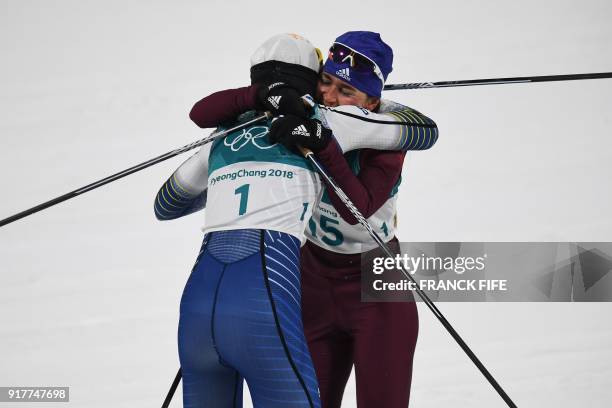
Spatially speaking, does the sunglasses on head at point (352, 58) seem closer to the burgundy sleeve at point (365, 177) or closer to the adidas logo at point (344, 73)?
the adidas logo at point (344, 73)

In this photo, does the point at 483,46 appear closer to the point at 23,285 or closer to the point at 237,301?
the point at 23,285

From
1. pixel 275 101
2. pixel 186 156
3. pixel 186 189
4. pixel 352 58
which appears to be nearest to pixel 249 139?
pixel 275 101

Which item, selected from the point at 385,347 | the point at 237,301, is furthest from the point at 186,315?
the point at 385,347

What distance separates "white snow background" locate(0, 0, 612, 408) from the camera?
3826 millimetres

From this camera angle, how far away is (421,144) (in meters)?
2.29

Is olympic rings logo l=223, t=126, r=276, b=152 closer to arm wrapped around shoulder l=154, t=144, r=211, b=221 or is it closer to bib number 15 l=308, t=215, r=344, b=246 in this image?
arm wrapped around shoulder l=154, t=144, r=211, b=221

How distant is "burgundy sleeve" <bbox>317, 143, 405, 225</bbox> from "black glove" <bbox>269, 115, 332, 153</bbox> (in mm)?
35

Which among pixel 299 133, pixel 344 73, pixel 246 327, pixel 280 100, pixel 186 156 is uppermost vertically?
pixel 186 156

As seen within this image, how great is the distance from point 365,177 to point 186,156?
2.48m

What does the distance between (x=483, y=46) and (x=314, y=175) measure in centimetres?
366

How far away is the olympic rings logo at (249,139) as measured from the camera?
2041mm

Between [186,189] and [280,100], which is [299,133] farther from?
[186,189]

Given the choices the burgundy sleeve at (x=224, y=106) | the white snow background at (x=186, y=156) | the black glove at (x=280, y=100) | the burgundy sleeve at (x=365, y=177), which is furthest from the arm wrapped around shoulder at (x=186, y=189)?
the white snow background at (x=186, y=156)

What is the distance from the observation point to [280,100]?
2.02 m
